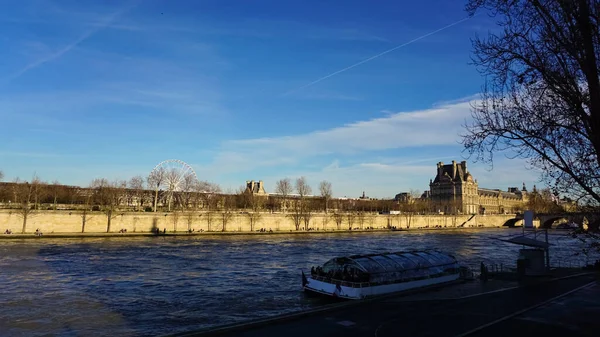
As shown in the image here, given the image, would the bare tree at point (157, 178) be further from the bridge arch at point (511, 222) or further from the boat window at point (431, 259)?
the bridge arch at point (511, 222)

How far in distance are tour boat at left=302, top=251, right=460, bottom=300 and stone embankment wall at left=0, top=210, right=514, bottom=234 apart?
65.5 m

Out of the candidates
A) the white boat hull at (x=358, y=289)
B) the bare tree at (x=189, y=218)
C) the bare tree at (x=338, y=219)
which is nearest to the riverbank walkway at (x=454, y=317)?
the white boat hull at (x=358, y=289)

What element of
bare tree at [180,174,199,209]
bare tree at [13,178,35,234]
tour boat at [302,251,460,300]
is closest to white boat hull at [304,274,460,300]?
tour boat at [302,251,460,300]

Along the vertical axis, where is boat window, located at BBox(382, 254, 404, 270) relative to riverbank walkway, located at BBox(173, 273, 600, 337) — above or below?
above

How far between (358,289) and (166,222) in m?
74.7

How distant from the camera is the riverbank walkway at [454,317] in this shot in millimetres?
12609

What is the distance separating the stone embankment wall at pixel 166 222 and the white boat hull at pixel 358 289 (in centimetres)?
6530

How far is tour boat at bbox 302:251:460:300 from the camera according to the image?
22.2 metres

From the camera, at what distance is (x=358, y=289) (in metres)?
21.7

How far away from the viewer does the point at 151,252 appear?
5212 centimetres

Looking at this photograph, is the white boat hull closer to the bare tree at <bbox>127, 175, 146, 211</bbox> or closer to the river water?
the river water

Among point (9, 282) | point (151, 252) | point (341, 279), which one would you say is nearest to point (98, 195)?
point (151, 252)

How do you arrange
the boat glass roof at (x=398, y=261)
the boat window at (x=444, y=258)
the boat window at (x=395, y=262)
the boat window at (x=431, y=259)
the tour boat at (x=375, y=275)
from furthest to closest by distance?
1. the boat window at (x=444, y=258)
2. the boat window at (x=431, y=259)
3. the boat window at (x=395, y=262)
4. the boat glass roof at (x=398, y=261)
5. the tour boat at (x=375, y=275)

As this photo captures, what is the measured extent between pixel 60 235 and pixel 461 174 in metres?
167
